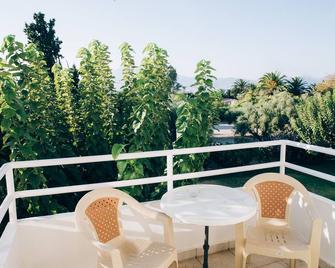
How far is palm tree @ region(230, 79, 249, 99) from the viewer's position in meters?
35.3

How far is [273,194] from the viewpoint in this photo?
2.83 meters

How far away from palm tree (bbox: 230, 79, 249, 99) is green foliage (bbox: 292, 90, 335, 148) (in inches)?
732

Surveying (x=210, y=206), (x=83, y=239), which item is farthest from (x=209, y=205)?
(x=83, y=239)

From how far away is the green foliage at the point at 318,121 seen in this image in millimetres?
16125

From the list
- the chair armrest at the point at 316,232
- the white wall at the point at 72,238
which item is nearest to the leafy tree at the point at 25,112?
the white wall at the point at 72,238

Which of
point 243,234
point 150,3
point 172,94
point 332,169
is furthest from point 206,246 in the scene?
point 332,169

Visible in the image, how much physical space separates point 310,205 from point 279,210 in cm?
33

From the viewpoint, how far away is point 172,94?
13.4 feet

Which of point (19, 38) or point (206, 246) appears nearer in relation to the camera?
point (206, 246)

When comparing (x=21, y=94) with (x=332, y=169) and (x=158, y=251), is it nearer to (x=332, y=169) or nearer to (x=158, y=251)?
(x=158, y=251)

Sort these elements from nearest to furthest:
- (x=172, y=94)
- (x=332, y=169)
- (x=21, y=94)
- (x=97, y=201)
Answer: (x=97, y=201) < (x=21, y=94) < (x=172, y=94) < (x=332, y=169)

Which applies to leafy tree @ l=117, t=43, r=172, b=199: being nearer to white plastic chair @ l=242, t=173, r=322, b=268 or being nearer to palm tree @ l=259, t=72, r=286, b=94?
white plastic chair @ l=242, t=173, r=322, b=268

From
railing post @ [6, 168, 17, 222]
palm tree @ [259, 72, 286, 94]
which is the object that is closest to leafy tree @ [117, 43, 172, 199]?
railing post @ [6, 168, 17, 222]

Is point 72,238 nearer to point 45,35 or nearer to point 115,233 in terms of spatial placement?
point 115,233
